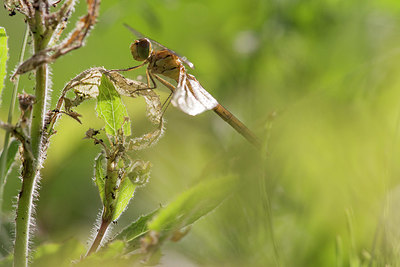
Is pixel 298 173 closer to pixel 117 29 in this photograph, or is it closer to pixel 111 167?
pixel 111 167

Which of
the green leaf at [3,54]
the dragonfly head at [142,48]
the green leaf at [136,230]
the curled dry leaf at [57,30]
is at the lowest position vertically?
the green leaf at [136,230]

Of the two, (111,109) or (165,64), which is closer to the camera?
(111,109)

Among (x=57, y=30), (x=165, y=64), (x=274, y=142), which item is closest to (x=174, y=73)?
(x=165, y=64)

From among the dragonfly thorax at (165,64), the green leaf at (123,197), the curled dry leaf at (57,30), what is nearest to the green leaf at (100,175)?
the green leaf at (123,197)

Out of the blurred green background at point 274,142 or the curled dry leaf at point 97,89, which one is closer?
the curled dry leaf at point 97,89

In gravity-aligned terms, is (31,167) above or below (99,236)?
above

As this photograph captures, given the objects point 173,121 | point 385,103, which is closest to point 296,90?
point 173,121

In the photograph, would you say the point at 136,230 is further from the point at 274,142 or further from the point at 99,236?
the point at 274,142

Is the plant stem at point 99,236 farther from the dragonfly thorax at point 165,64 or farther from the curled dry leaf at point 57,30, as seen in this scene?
the dragonfly thorax at point 165,64
